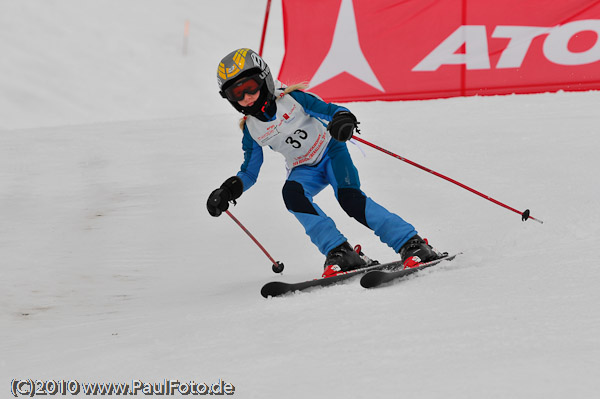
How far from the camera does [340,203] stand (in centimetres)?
353

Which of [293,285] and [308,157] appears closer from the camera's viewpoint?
[293,285]

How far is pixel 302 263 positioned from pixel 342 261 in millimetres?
1284

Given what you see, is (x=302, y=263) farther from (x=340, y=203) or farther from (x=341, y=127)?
(x=341, y=127)

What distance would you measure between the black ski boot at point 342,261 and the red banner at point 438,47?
14.8ft

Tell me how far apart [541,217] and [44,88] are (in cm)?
1104

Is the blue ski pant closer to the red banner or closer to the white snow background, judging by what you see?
the white snow background

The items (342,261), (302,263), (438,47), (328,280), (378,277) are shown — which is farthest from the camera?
(438,47)

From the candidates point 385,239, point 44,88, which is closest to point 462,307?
point 385,239

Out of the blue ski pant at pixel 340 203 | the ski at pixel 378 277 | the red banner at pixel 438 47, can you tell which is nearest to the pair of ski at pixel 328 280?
the ski at pixel 378 277

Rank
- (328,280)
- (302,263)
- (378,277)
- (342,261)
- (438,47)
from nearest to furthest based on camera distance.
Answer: (378,277)
(328,280)
(342,261)
(302,263)
(438,47)

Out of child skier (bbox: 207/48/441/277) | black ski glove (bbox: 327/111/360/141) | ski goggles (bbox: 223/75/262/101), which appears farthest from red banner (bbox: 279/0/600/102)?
black ski glove (bbox: 327/111/360/141)

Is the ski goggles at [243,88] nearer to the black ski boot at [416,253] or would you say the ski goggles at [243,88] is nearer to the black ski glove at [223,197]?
the black ski glove at [223,197]

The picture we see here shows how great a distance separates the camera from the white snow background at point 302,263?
1749 millimetres

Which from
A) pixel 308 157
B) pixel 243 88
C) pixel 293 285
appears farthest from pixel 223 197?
pixel 293 285
